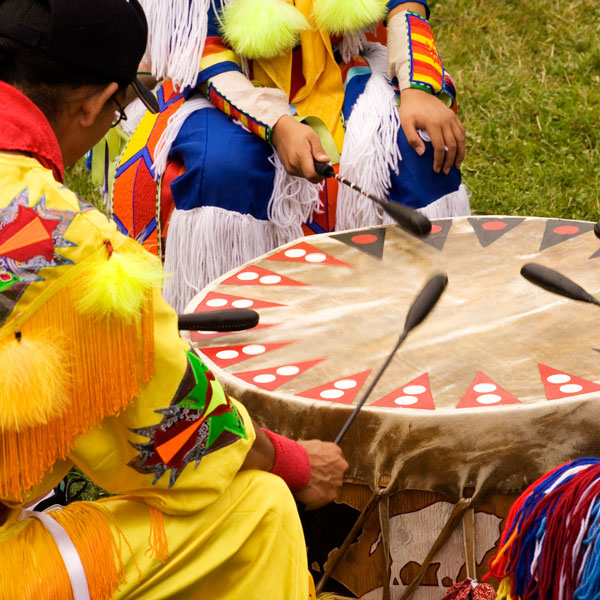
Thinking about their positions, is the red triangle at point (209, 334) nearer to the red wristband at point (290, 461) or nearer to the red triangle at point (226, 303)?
the red triangle at point (226, 303)

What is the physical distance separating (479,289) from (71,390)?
0.88 m

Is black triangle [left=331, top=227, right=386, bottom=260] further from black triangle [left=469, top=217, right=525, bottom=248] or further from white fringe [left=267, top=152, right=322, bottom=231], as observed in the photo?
white fringe [left=267, top=152, right=322, bottom=231]

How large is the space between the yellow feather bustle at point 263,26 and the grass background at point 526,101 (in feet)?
4.86

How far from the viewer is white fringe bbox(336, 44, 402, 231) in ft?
8.27

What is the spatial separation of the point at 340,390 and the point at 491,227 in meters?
0.70

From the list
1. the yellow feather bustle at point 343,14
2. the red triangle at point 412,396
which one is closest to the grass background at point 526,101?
the yellow feather bustle at point 343,14

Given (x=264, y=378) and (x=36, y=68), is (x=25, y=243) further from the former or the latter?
(x=264, y=378)

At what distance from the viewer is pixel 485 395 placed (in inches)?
63.5

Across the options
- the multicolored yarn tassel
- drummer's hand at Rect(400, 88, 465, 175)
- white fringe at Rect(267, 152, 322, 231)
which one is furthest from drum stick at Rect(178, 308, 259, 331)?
drummer's hand at Rect(400, 88, 465, 175)

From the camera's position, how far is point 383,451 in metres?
1.62

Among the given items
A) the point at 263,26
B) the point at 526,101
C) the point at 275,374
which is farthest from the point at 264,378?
the point at 526,101

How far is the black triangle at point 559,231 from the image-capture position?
2.14m

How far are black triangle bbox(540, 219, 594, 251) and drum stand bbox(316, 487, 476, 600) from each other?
673 mm

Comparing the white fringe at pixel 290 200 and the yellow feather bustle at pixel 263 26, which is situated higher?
the yellow feather bustle at pixel 263 26
